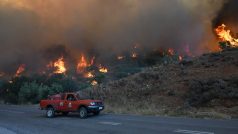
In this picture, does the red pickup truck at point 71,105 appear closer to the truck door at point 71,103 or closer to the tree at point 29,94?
the truck door at point 71,103

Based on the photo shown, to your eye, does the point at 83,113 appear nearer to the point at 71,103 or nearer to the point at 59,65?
the point at 71,103

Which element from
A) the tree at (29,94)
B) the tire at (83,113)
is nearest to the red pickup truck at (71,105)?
the tire at (83,113)

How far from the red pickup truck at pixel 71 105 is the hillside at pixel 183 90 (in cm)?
392

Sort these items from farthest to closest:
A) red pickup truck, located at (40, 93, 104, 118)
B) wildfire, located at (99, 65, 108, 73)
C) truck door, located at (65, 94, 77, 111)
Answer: wildfire, located at (99, 65, 108, 73) → truck door, located at (65, 94, 77, 111) → red pickup truck, located at (40, 93, 104, 118)

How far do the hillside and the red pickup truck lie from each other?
392cm

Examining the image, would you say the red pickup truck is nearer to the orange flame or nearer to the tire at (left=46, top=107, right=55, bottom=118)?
the tire at (left=46, top=107, right=55, bottom=118)

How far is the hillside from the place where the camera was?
26.8m

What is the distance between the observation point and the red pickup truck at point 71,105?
24.3m

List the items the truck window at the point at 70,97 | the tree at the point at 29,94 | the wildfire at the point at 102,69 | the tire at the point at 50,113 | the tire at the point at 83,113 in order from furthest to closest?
the wildfire at the point at 102,69 → the tree at the point at 29,94 → the tire at the point at 50,113 → the truck window at the point at 70,97 → the tire at the point at 83,113

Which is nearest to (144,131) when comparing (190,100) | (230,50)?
(190,100)

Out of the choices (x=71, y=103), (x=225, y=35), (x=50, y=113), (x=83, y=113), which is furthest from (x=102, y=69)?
(x=83, y=113)

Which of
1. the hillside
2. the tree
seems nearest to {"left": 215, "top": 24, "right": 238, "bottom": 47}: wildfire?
the hillside

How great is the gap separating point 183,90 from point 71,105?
1230 centimetres

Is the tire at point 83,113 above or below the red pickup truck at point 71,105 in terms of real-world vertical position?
below
